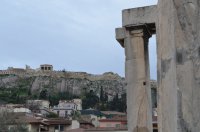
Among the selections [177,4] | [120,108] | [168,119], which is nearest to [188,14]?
[177,4]

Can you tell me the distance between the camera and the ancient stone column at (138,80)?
16.6m

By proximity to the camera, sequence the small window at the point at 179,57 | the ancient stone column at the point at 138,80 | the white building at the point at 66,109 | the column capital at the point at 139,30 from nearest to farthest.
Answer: the small window at the point at 179,57
the ancient stone column at the point at 138,80
the column capital at the point at 139,30
the white building at the point at 66,109

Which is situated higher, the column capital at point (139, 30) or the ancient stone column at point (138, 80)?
the column capital at point (139, 30)

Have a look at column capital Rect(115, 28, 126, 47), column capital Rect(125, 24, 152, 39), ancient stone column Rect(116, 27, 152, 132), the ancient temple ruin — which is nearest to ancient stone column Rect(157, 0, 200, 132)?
the ancient temple ruin

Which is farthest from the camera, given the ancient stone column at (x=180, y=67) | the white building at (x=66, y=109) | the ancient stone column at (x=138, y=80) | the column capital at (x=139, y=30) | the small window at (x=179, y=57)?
the white building at (x=66, y=109)

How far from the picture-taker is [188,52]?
196 inches

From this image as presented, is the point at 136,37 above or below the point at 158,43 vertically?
above

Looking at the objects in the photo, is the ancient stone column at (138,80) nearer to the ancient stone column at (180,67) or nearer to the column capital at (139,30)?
the column capital at (139,30)

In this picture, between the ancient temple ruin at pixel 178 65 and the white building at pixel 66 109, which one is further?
the white building at pixel 66 109

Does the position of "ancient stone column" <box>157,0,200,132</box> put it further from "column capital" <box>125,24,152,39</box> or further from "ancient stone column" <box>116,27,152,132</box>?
"column capital" <box>125,24,152,39</box>

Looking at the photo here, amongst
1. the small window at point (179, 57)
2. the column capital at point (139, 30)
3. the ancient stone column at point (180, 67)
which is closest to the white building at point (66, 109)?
the column capital at point (139, 30)

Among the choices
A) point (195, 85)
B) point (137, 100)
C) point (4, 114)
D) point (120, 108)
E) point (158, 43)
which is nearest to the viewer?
point (195, 85)

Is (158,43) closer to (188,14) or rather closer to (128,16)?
(188,14)

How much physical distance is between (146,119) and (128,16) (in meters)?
3.13
